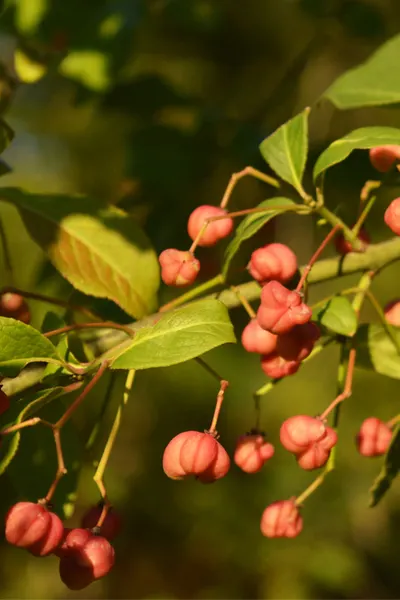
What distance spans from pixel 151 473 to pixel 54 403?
2021 millimetres

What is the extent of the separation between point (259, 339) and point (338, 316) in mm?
68

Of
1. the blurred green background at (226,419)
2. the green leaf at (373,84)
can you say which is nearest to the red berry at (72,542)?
the green leaf at (373,84)

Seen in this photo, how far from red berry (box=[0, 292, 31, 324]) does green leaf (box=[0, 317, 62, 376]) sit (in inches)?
5.3

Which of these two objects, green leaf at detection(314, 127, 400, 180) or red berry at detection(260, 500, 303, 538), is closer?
green leaf at detection(314, 127, 400, 180)

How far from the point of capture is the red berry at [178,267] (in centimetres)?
66

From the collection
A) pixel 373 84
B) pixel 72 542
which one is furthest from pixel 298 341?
pixel 373 84

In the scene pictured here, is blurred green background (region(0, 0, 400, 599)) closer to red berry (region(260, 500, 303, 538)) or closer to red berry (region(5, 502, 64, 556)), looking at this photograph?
red berry (region(260, 500, 303, 538))

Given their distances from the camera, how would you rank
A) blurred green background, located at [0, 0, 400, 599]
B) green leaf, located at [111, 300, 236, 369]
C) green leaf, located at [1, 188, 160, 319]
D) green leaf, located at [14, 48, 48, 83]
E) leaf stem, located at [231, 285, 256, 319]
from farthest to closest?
blurred green background, located at [0, 0, 400, 599] → green leaf, located at [14, 48, 48, 83] → green leaf, located at [1, 188, 160, 319] → leaf stem, located at [231, 285, 256, 319] → green leaf, located at [111, 300, 236, 369]

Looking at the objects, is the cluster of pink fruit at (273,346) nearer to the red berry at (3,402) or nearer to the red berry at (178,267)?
the red berry at (178,267)

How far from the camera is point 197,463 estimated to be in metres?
0.59

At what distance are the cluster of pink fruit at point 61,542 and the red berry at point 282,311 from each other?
0.71 feet

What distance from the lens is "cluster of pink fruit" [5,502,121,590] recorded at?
22.2 inches

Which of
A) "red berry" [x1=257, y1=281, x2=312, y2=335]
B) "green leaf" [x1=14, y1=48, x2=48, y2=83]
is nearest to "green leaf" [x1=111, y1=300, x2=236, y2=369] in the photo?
"red berry" [x1=257, y1=281, x2=312, y2=335]

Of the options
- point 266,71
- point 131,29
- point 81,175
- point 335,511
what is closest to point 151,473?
point 335,511
